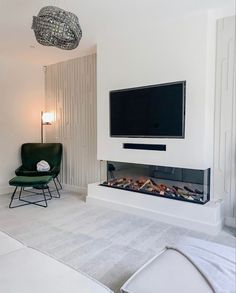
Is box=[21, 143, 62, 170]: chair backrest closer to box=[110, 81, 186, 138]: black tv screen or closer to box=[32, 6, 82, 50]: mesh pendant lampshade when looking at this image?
box=[110, 81, 186, 138]: black tv screen

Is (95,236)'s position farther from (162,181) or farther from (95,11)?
Result: (95,11)

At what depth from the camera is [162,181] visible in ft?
11.5

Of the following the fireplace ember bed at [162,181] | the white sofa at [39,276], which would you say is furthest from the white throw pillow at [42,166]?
the white sofa at [39,276]

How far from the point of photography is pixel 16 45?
159 inches

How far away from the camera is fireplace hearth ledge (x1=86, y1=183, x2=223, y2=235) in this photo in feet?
9.39

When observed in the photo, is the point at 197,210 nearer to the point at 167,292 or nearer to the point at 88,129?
the point at 167,292

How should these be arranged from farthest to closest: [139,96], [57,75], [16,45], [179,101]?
[57,75] < [16,45] < [139,96] < [179,101]

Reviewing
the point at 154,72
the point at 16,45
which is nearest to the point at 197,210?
the point at 154,72

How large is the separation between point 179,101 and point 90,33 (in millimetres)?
1637

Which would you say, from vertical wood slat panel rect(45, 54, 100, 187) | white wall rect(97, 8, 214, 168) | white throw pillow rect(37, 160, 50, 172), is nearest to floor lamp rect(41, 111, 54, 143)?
vertical wood slat panel rect(45, 54, 100, 187)

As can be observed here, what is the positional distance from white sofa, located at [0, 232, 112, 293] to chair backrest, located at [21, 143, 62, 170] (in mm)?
3402

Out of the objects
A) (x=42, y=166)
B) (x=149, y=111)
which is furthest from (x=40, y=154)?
(x=149, y=111)

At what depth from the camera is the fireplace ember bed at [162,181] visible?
3119 mm

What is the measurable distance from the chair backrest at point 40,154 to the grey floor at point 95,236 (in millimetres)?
1099
